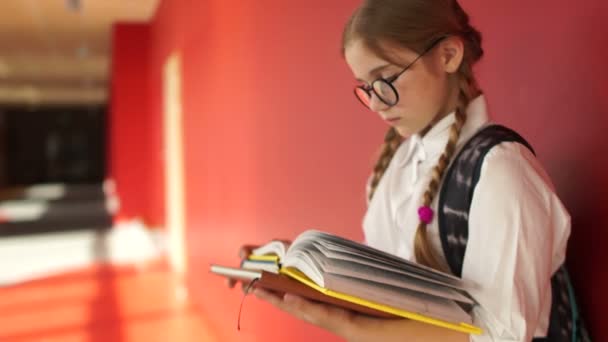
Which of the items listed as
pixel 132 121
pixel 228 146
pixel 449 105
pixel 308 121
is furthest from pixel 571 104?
pixel 132 121

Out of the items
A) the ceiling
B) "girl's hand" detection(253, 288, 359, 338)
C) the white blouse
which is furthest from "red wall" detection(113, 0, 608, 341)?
the ceiling

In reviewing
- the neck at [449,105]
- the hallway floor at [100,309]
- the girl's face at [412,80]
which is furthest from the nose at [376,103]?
the hallway floor at [100,309]

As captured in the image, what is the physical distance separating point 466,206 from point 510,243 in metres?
0.10

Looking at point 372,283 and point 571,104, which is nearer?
point 372,283

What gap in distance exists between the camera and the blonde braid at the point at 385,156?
135 centimetres

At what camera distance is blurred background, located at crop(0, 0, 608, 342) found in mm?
1196

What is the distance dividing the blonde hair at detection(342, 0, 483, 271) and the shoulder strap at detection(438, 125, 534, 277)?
3 cm

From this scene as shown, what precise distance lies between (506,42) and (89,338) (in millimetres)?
3557

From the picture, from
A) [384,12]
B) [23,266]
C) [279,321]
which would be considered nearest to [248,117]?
[279,321]

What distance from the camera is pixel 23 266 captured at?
6730 mm

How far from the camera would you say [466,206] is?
0.99m

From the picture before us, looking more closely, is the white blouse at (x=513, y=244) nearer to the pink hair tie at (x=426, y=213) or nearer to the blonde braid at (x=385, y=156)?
the pink hair tie at (x=426, y=213)

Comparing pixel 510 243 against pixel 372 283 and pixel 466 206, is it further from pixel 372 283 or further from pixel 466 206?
pixel 372 283

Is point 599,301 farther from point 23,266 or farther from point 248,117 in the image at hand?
point 23,266
